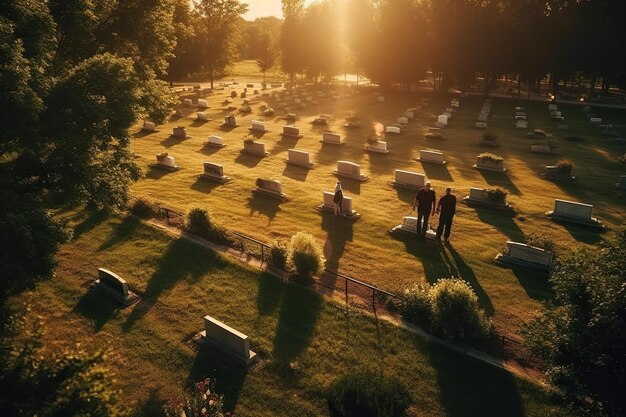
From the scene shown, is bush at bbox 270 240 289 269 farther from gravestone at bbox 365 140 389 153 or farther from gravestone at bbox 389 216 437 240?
gravestone at bbox 365 140 389 153

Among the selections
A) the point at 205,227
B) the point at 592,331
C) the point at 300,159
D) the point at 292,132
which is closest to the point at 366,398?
the point at 592,331

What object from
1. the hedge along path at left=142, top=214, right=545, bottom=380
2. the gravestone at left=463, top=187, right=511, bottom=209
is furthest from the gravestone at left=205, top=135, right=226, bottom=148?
the gravestone at left=463, top=187, right=511, bottom=209

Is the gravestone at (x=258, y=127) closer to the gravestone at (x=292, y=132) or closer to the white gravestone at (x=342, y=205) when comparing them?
the gravestone at (x=292, y=132)

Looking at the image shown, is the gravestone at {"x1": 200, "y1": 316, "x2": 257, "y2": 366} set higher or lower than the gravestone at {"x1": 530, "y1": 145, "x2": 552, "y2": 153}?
lower

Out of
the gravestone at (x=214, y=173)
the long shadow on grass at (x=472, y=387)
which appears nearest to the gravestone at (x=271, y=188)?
the gravestone at (x=214, y=173)

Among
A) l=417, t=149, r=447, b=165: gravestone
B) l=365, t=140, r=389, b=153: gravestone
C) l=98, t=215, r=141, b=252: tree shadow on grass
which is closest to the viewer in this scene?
l=98, t=215, r=141, b=252: tree shadow on grass

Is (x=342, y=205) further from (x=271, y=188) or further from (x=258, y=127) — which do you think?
(x=258, y=127)
